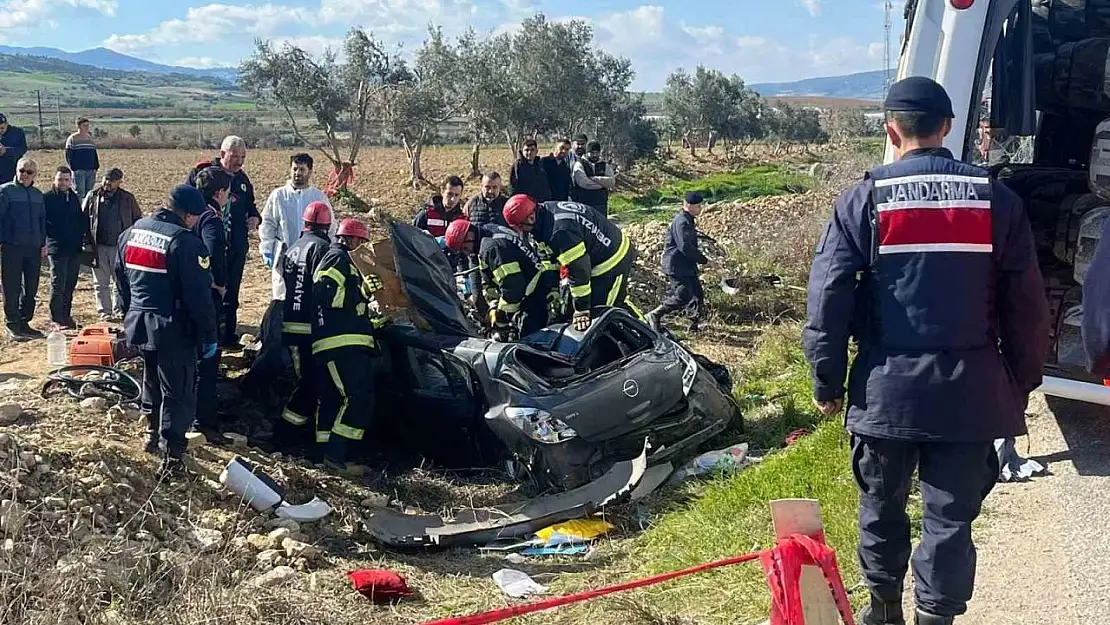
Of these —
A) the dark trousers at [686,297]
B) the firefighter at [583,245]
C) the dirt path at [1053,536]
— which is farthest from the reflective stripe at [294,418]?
the dark trousers at [686,297]

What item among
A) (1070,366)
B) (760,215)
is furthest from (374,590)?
(760,215)

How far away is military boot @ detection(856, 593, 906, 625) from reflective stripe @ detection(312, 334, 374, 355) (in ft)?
12.1

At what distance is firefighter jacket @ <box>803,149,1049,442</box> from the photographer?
3.07 metres

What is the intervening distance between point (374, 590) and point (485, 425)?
177 centimetres

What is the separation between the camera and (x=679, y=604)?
4211 millimetres

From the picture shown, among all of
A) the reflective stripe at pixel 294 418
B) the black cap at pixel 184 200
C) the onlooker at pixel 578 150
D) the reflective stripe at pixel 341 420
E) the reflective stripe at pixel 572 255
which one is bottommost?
the reflective stripe at pixel 294 418

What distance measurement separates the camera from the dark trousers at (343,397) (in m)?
6.19

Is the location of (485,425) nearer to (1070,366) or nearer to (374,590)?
(374,590)

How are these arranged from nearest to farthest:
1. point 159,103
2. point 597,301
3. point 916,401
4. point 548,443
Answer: point 916,401
point 548,443
point 597,301
point 159,103

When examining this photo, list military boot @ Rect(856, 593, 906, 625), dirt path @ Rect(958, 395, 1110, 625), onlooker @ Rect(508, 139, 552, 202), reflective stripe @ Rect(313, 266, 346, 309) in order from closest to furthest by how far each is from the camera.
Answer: military boot @ Rect(856, 593, 906, 625)
dirt path @ Rect(958, 395, 1110, 625)
reflective stripe @ Rect(313, 266, 346, 309)
onlooker @ Rect(508, 139, 552, 202)

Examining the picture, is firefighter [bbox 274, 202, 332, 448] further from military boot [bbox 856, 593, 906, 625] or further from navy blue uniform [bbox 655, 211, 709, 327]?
navy blue uniform [bbox 655, 211, 709, 327]

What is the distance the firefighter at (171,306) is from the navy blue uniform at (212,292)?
11.8 inches

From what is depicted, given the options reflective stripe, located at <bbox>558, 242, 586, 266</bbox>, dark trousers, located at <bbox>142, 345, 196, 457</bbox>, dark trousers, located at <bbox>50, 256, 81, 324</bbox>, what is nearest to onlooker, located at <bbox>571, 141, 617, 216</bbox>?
reflective stripe, located at <bbox>558, 242, 586, 266</bbox>

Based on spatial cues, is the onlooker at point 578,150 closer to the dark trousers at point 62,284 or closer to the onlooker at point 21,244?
the dark trousers at point 62,284
